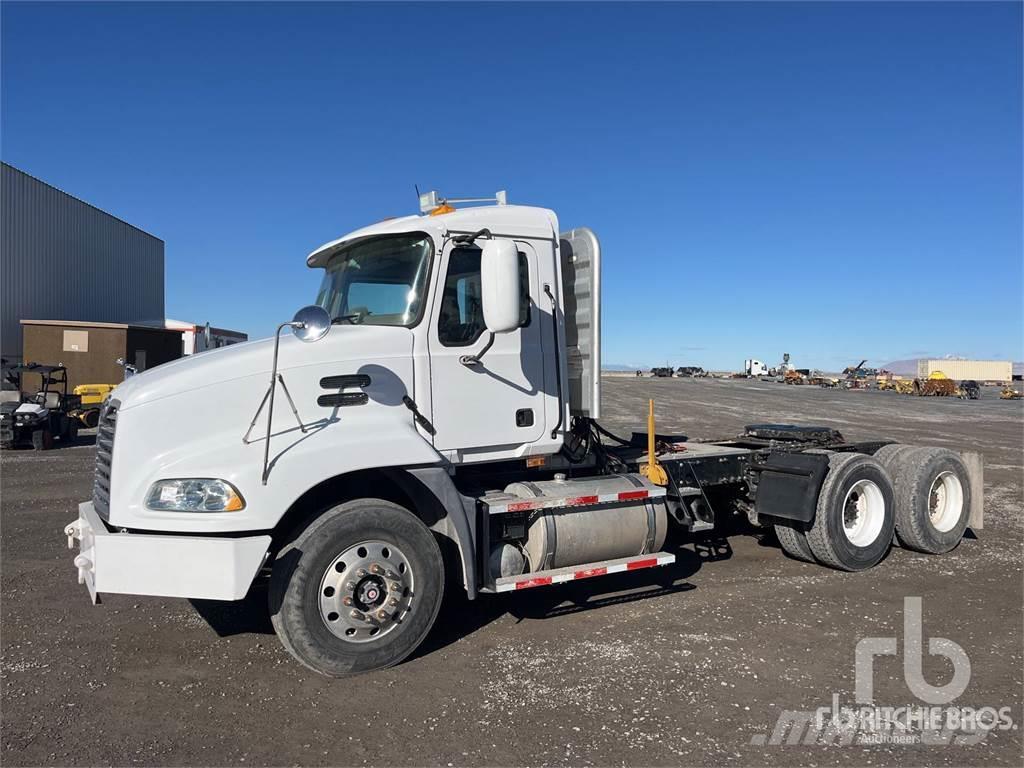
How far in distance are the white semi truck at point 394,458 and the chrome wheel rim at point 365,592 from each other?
13mm

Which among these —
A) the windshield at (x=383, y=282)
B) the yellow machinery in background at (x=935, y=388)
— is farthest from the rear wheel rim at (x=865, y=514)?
the yellow machinery in background at (x=935, y=388)

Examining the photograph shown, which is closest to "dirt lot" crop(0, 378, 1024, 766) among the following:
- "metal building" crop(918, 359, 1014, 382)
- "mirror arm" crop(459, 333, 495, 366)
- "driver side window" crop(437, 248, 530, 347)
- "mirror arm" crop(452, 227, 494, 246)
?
"mirror arm" crop(459, 333, 495, 366)

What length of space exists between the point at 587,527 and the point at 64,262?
104ft

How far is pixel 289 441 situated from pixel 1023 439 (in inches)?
879

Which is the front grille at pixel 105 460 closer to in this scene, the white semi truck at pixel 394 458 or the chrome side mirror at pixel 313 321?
the white semi truck at pixel 394 458

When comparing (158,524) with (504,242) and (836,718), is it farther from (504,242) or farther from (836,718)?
(836,718)

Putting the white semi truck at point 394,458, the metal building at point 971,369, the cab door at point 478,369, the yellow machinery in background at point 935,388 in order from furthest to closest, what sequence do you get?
1. the metal building at point 971,369
2. the yellow machinery in background at point 935,388
3. the cab door at point 478,369
4. the white semi truck at point 394,458

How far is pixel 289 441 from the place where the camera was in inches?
175

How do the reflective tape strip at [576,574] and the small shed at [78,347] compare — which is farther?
the small shed at [78,347]

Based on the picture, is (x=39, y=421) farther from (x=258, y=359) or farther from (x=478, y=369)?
(x=478, y=369)

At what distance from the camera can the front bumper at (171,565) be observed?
13.6 feet

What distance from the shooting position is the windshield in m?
5.09

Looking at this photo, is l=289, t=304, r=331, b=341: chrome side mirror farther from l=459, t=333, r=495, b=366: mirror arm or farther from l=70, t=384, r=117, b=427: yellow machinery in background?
l=70, t=384, r=117, b=427: yellow machinery in background

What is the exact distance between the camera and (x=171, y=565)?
4.15m
